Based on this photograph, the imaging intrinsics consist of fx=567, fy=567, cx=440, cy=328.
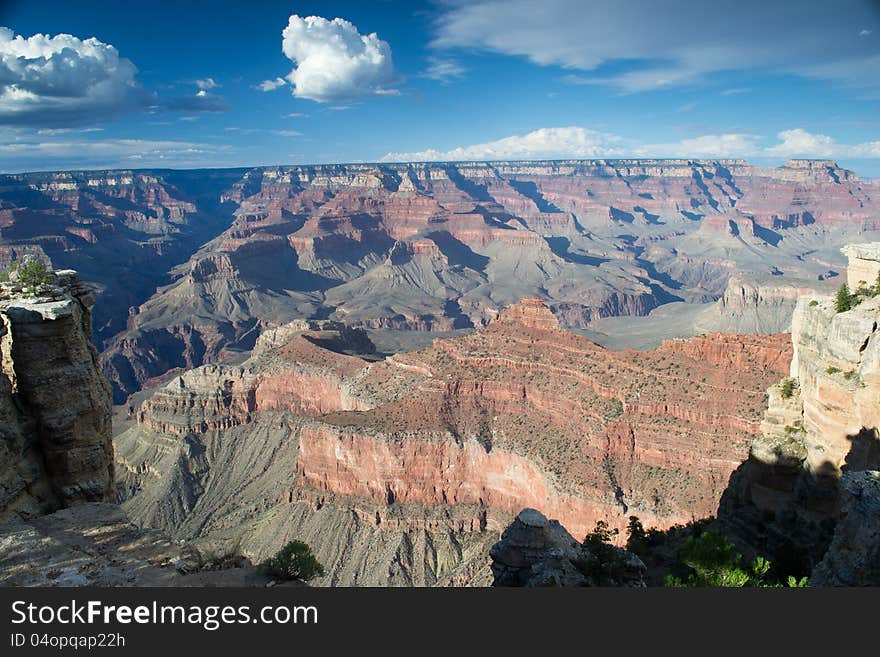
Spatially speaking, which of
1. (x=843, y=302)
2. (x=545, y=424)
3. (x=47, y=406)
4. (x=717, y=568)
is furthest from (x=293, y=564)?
(x=545, y=424)

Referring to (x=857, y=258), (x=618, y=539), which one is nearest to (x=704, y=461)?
(x=618, y=539)

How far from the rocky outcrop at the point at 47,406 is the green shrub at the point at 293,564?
7781 mm

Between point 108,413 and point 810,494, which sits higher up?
point 108,413

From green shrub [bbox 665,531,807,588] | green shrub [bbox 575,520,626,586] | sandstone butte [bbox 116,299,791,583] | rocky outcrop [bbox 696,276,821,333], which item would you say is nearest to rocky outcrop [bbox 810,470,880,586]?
green shrub [bbox 665,531,807,588]

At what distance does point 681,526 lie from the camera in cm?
3497

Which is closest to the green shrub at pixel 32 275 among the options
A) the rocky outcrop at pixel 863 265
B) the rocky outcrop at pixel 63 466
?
the rocky outcrop at pixel 63 466

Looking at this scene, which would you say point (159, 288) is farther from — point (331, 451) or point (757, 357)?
point (757, 357)

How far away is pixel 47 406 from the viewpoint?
2072 centimetres

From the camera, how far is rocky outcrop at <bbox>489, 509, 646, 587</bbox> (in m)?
22.0

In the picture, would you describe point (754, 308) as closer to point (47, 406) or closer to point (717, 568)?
point (717, 568)

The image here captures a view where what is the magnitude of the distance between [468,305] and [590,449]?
14159cm

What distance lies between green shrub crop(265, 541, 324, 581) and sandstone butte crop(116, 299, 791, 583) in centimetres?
2483

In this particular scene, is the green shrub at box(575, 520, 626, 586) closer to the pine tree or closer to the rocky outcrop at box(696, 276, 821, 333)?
the pine tree

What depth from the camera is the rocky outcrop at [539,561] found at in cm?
2202
